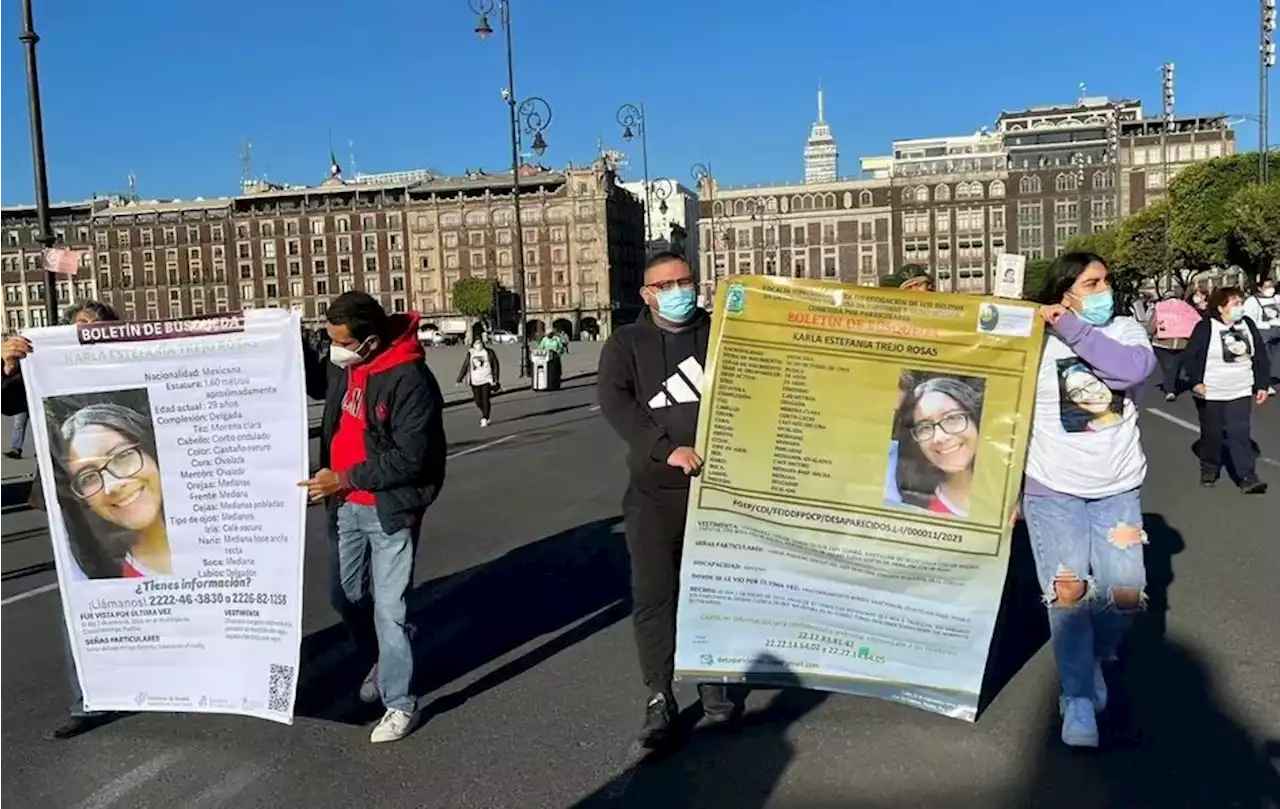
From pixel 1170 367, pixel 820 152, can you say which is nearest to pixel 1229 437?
pixel 1170 367

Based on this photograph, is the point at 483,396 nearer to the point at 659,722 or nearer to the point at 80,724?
the point at 80,724

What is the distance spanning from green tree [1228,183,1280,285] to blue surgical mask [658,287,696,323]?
50049 millimetres

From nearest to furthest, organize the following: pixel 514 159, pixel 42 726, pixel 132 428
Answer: pixel 132 428, pixel 42 726, pixel 514 159

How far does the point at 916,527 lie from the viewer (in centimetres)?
425

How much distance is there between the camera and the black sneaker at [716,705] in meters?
4.61

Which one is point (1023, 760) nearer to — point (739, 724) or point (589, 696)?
point (739, 724)

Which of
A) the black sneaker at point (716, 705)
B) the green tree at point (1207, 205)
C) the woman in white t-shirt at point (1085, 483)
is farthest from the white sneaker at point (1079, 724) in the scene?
the green tree at point (1207, 205)

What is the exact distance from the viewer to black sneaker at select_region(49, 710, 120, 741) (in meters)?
4.72

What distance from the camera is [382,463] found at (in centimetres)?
436

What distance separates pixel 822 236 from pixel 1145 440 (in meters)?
120

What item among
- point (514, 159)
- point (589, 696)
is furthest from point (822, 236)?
point (589, 696)

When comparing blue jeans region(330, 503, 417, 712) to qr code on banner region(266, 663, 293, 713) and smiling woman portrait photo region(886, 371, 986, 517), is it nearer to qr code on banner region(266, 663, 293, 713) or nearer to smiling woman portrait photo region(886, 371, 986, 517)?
qr code on banner region(266, 663, 293, 713)

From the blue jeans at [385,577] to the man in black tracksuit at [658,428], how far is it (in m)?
0.86

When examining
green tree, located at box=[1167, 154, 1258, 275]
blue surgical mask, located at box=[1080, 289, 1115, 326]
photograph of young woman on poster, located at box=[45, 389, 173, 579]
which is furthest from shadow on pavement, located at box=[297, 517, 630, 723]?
green tree, located at box=[1167, 154, 1258, 275]
